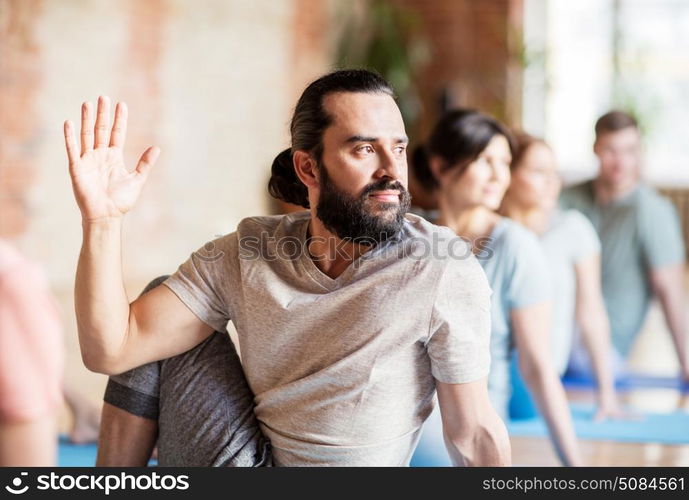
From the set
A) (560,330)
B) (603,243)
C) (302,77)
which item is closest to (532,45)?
(302,77)

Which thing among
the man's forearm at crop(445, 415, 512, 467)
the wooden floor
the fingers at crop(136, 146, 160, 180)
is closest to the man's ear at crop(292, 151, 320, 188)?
the fingers at crop(136, 146, 160, 180)

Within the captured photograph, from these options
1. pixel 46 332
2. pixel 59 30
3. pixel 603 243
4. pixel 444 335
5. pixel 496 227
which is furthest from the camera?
pixel 59 30

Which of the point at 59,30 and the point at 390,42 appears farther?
the point at 390,42

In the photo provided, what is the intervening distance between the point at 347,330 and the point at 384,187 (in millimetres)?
261

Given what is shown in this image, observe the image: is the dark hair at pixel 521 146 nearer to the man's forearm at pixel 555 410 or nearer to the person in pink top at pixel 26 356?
the man's forearm at pixel 555 410

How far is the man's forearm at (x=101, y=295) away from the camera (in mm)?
1739

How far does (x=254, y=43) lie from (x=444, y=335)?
655cm

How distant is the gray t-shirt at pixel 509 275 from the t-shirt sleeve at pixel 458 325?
2.43 feet

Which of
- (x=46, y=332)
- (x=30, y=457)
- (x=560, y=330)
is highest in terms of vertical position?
(x=46, y=332)

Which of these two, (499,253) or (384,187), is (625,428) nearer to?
(499,253)

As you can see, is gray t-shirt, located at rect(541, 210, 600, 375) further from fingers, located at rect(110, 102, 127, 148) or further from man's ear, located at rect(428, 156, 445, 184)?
fingers, located at rect(110, 102, 127, 148)

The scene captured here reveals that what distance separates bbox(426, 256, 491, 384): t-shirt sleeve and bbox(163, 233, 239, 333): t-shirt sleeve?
15.9 inches

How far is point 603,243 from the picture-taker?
13.5ft

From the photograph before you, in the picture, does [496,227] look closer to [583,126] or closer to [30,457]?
[30,457]
